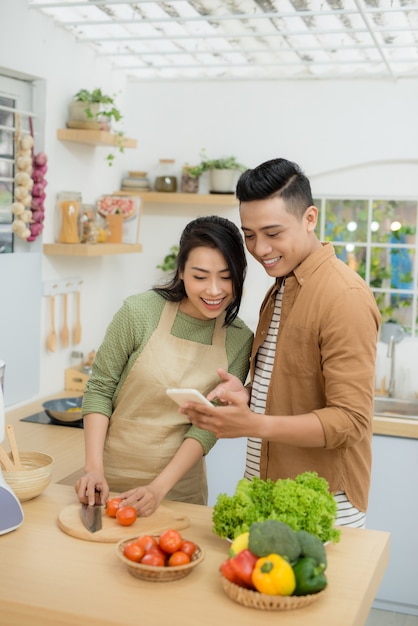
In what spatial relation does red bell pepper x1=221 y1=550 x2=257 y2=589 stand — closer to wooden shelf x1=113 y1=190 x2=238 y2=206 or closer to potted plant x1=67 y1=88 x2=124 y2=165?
potted plant x1=67 y1=88 x2=124 y2=165

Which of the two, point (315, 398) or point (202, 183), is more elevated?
point (202, 183)

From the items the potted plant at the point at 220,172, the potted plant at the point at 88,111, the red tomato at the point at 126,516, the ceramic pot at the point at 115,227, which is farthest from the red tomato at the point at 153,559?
the potted plant at the point at 220,172

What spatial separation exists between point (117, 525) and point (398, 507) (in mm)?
1919

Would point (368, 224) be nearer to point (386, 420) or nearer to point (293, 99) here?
point (293, 99)

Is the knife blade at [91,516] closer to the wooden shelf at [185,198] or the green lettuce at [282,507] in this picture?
the green lettuce at [282,507]

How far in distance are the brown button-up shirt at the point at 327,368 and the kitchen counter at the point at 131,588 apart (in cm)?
20

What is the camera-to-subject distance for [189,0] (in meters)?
3.12

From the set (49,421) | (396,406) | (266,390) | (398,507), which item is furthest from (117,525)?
(396,406)

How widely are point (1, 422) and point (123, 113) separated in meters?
3.01

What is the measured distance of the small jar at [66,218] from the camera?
3.74 meters

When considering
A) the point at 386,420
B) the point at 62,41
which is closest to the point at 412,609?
the point at 386,420

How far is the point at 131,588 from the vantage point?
155 cm

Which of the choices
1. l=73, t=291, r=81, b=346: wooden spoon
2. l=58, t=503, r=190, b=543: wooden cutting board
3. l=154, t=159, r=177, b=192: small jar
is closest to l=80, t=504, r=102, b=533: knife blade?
l=58, t=503, r=190, b=543: wooden cutting board

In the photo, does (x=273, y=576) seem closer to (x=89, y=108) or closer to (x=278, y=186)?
(x=278, y=186)
